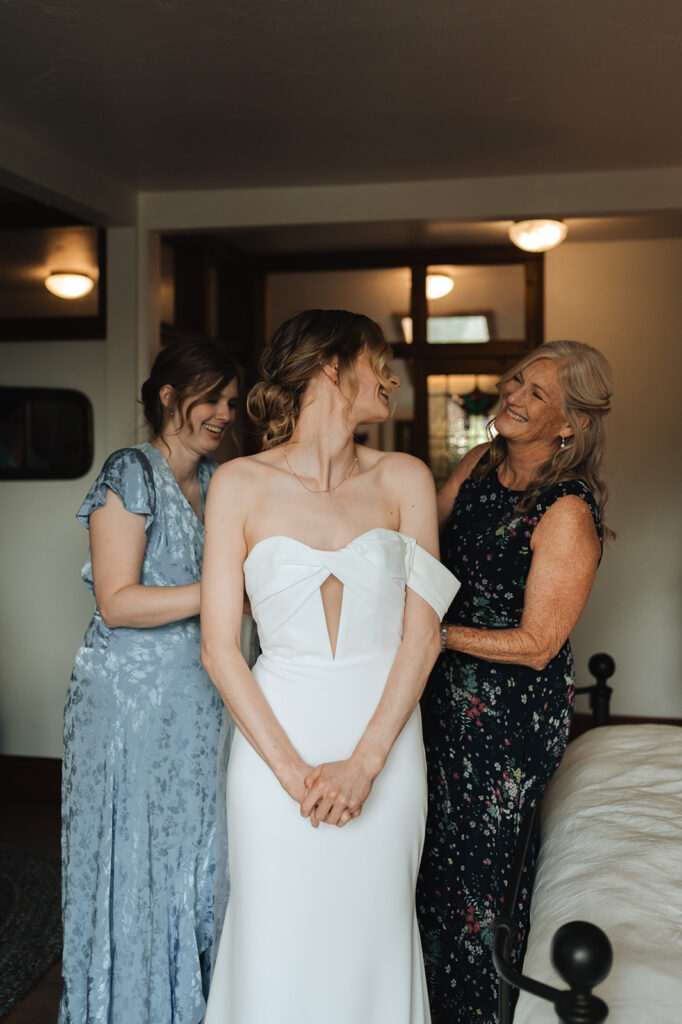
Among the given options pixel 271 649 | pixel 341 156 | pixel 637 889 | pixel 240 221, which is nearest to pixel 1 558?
pixel 240 221

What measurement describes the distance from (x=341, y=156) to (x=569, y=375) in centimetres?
231

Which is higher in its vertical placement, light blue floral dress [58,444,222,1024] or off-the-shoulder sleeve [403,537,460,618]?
off-the-shoulder sleeve [403,537,460,618]

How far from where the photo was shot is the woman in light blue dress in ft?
7.34

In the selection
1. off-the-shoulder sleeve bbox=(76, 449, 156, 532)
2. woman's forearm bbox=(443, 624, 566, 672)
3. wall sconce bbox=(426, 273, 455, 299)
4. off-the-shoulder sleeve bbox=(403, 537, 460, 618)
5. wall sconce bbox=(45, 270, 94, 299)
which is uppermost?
wall sconce bbox=(426, 273, 455, 299)

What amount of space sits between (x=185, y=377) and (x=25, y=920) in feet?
7.40

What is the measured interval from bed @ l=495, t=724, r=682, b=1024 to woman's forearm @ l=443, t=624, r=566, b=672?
0.37m

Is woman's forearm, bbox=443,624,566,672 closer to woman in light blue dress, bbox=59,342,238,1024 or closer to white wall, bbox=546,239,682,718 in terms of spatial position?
woman in light blue dress, bbox=59,342,238,1024

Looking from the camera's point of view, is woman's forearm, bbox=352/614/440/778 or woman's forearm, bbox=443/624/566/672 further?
woman's forearm, bbox=443/624/566/672

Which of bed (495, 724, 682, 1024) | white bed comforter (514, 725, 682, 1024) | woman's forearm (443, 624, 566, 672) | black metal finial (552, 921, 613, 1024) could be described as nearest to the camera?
black metal finial (552, 921, 613, 1024)

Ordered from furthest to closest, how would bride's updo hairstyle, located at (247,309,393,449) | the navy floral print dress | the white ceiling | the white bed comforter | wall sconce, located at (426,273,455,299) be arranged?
wall sconce, located at (426,273,455,299) < the white ceiling < the navy floral print dress < bride's updo hairstyle, located at (247,309,393,449) < the white bed comforter

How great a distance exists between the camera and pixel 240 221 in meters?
4.72

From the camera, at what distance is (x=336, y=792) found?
1.68 m

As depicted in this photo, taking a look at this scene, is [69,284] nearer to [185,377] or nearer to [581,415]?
[185,377]

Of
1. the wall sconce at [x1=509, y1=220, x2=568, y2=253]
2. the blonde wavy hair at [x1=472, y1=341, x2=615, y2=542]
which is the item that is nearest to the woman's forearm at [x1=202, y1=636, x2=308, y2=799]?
the blonde wavy hair at [x1=472, y1=341, x2=615, y2=542]
